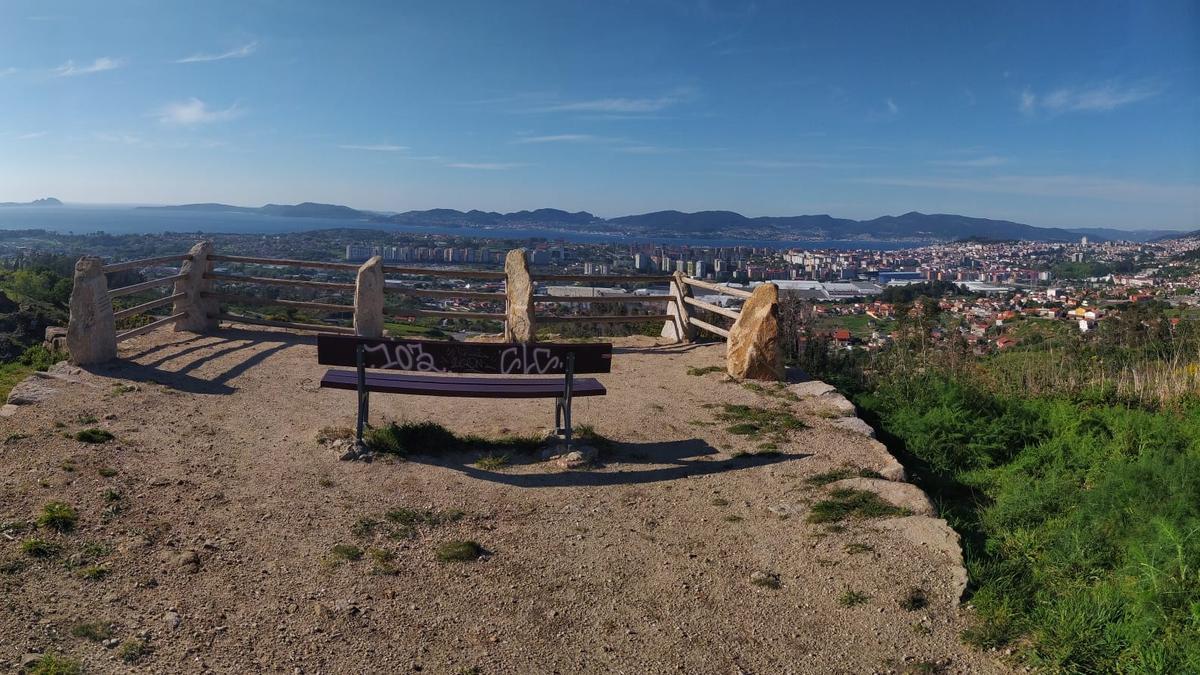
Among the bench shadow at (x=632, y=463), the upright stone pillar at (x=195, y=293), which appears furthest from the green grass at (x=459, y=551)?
the upright stone pillar at (x=195, y=293)

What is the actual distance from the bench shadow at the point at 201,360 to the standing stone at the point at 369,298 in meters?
0.78

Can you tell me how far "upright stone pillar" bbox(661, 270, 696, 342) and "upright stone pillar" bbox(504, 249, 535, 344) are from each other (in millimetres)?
2492

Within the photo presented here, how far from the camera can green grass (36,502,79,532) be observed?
441 centimetres

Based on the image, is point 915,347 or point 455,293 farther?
point 455,293

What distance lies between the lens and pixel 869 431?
7082 mm

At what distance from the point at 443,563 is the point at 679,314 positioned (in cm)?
798

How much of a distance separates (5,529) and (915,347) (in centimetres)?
1018

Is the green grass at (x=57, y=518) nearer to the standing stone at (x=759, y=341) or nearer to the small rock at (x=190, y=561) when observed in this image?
the small rock at (x=190, y=561)

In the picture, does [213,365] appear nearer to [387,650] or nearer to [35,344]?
[35,344]

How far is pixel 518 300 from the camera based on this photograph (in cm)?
1068

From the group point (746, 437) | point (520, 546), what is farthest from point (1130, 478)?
point (520, 546)

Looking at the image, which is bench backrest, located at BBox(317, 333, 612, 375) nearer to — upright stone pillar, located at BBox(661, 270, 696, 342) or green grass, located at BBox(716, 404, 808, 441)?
green grass, located at BBox(716, 404, 808, 441)

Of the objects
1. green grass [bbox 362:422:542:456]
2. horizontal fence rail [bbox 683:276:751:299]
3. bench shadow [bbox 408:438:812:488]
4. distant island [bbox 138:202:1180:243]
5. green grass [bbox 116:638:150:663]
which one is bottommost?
green grass [bbox 116:638:150:663]

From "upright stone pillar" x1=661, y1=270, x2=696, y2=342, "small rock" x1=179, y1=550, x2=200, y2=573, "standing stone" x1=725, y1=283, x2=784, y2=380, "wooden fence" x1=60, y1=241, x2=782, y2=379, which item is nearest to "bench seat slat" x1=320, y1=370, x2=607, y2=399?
"small rock" x1=179, y1=550, x2=200, y2=573
